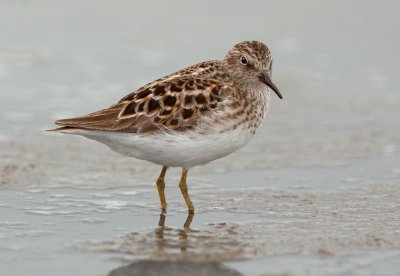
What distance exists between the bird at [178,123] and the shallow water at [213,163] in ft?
2.42

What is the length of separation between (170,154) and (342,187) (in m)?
2.75

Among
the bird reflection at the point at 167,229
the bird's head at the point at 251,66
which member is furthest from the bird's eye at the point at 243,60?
the bird reflection at the point at 167,229

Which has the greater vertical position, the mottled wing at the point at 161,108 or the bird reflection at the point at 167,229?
the mottled wing at the point at 161,108

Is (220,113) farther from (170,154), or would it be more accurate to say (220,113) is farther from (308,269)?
(308,269)

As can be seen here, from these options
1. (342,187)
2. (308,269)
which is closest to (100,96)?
(342,187)

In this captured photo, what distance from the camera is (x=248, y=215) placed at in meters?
10.2

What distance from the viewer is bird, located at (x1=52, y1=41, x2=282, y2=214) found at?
396 inches

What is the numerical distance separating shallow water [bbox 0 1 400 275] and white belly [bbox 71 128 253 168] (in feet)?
2.25

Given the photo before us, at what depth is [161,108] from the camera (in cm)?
1023

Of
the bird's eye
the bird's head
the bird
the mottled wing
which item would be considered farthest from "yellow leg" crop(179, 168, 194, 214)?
the bird's eye

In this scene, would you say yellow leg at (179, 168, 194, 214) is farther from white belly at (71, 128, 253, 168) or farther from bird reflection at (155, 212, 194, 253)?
white belly at (71, 128, 253, 168)

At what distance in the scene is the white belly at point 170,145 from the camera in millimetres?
10062

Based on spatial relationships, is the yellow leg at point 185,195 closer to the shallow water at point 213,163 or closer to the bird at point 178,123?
the bird at point 178,123

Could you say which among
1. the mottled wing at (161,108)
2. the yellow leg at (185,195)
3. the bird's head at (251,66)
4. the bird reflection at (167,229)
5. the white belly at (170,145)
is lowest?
the bird reflection at (167,229)
